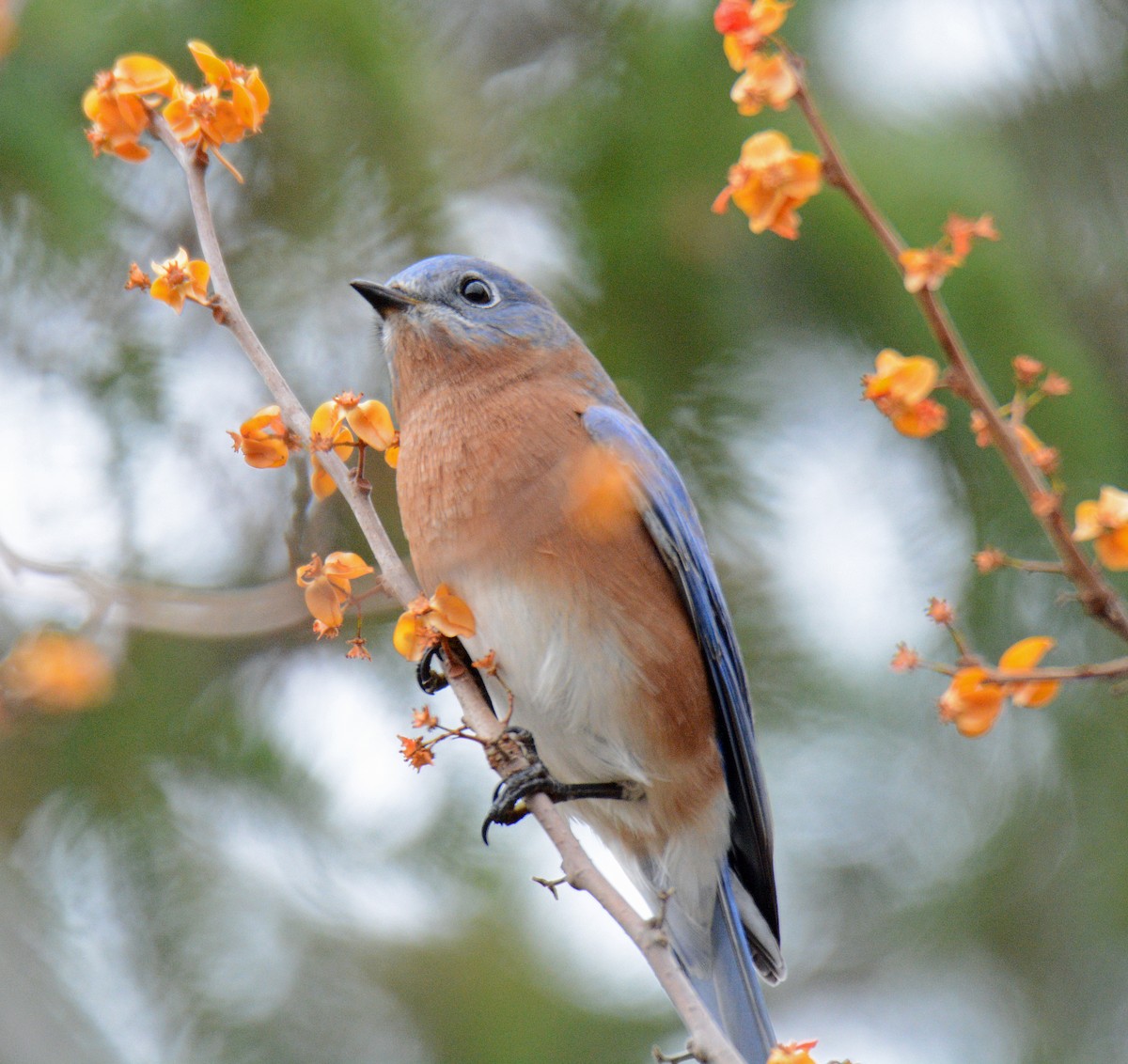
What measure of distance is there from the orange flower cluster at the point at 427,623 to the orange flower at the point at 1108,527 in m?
1.04

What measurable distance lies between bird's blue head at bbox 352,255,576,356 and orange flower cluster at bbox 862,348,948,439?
165 centimetres

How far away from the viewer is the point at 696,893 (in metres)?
3.16

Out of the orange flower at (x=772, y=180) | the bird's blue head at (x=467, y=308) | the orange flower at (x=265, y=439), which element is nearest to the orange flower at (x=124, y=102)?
the orange flower at (x=265, y=439)

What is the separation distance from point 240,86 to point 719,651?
1.60m

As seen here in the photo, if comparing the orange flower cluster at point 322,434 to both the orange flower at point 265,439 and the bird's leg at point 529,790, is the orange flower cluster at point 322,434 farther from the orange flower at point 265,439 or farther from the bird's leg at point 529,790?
the bird's leg at point 529,790

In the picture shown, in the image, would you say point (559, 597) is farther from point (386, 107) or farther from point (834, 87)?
point (834, 87)

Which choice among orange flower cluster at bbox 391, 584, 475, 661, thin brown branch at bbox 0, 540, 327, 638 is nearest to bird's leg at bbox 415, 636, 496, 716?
orange flower cluster at bbox 391, 584, 475, 661

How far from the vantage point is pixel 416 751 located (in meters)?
1.87

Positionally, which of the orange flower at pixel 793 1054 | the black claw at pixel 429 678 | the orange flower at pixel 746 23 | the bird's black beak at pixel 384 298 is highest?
the bird's black beak at pixel 384 298

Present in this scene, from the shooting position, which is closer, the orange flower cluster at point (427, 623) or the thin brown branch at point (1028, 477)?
the thin brown branch at point (1028, 477)

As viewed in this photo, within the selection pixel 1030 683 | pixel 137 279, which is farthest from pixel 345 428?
pixel 1030 683

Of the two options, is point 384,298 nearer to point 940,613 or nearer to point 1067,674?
point 940,613

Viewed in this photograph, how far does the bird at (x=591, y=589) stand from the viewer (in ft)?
8.89

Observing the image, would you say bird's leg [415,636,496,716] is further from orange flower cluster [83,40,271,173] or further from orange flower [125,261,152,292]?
orange flower cluster [83,40,271,173]
